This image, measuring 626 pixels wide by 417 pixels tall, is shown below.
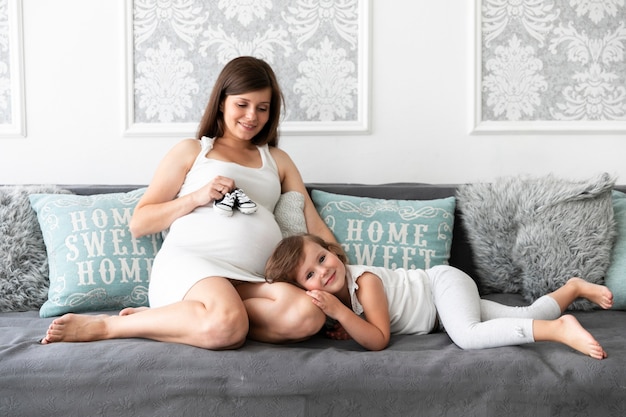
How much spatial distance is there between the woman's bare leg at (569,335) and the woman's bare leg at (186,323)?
0.72m

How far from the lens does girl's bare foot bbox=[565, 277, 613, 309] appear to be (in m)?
1.90

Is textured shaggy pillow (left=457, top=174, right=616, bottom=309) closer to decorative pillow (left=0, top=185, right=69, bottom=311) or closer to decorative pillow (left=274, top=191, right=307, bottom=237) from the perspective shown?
decorative pillow (left=274, top=191, right=307, bottom=237)

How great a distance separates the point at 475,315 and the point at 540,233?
535mm

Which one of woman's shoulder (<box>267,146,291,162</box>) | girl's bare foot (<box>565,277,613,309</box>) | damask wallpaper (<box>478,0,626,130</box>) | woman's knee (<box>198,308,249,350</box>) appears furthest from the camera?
damask wallpaper (<box>478,0,626,130</box>)

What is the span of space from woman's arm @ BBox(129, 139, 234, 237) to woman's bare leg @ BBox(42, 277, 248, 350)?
13.2 inches

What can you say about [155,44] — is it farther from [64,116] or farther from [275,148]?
[275,148]

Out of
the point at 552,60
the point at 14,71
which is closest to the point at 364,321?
the point at 552,60

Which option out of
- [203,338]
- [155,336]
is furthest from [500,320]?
[155,336]

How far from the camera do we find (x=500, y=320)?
5.47 ft

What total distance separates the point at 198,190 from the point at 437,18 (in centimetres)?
123

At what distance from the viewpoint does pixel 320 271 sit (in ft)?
5.90

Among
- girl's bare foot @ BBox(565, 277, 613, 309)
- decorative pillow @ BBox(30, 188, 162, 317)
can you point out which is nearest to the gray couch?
girl's bare foot @ BBox(565, 277, 613, 309)

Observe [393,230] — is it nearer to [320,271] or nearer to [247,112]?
[320,271]

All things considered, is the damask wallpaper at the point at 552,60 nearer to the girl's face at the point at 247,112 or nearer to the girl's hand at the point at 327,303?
the girl's face at the point at 247,112
